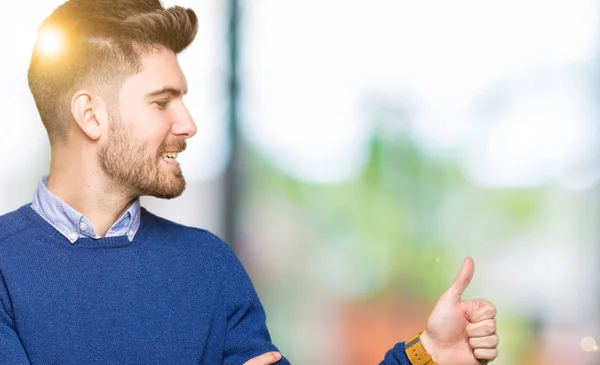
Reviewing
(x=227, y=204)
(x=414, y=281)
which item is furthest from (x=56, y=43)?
(x=414, y=281)

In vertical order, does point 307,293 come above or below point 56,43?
below

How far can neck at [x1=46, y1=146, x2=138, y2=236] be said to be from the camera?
1.64 meters

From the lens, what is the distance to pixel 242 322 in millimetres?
1731

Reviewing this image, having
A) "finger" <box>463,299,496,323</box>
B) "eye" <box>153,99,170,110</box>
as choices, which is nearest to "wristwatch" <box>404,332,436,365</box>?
"finger" <box>463,299,496,323</box>

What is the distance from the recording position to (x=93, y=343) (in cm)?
154

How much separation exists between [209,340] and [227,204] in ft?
5.57

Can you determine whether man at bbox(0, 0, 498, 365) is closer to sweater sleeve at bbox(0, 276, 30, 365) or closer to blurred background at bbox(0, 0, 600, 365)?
sweater sleeve at bbox(0, 276, 30, 365)

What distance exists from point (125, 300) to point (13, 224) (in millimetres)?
257

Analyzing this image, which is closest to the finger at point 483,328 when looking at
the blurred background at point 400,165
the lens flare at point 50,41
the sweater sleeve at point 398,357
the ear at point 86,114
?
the sweater sleeve at point 398,357

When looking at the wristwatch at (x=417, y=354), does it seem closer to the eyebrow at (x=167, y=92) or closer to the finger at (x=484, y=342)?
the finger at (x=484, y=342)

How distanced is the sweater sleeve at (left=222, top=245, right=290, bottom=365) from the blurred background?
1554mm

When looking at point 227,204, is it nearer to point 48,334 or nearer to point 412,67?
point 412,67

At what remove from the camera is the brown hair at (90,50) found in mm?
1656

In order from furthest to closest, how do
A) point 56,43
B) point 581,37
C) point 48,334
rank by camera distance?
point 581,37 < point 56,43 < point 48,334
